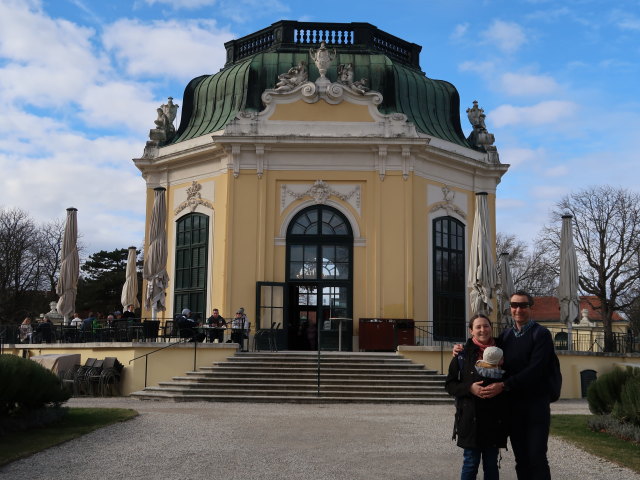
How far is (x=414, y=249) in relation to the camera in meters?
23.0

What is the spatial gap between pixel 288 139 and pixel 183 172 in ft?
13.6

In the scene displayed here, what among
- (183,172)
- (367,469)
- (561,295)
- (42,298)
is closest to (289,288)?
(183,172)

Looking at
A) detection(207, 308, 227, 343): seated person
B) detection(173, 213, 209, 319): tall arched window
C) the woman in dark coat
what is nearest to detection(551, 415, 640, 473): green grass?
the woman in dark coat

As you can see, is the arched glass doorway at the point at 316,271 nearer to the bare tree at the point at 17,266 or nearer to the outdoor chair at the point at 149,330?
the outdoor chair at the point at 149,330

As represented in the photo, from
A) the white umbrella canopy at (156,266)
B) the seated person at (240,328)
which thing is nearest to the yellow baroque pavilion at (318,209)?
the seated person at (240,328)

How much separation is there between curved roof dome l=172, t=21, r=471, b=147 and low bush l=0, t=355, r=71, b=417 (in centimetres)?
1388

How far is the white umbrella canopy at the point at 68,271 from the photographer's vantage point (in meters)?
21.8

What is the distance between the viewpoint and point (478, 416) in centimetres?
593

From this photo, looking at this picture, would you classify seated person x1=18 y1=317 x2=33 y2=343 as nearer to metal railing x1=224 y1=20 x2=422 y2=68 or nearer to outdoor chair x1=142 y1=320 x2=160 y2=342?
outdoor chair x1=142 y1=320 x2=160 y2=342

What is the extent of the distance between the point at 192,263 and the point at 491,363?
18.9 m

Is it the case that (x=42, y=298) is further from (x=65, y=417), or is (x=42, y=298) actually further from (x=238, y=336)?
(x=65, y=417)

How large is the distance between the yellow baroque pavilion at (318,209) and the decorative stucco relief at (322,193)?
30 mm

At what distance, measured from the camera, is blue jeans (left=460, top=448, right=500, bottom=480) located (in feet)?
19.5

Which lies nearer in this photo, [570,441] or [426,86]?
[570,441]
